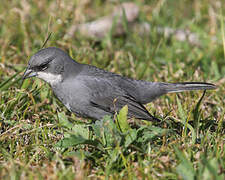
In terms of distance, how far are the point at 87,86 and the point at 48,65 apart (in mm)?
513

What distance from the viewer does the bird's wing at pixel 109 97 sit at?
174 inches

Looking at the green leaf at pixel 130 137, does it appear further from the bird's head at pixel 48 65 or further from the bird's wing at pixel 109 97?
the bird's head at pixel 48 65

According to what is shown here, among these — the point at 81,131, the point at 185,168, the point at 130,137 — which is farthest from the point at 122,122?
the point at 185,168

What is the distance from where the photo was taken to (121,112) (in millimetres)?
3611

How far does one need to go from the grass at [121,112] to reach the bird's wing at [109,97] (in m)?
0.28

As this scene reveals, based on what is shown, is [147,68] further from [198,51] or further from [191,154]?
[191,154]

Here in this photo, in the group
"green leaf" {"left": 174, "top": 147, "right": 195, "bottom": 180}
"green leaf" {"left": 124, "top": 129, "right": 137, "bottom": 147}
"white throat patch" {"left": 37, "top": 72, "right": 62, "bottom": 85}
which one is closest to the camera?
"green leaf" {"left": 174, "top": 147, "right": 195, "bottom": 180}

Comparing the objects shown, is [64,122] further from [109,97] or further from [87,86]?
[109,97]

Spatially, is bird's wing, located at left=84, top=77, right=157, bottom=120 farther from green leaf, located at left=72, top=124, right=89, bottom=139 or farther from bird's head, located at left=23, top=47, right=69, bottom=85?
green leaf, located at left=72, top=124, right=89, bottom=139

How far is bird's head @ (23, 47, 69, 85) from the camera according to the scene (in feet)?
13.9

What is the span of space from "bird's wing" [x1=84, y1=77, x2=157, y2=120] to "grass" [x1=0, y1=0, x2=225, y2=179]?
276 mm

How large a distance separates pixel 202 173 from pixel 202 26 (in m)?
4.92

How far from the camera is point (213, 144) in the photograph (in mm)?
3707

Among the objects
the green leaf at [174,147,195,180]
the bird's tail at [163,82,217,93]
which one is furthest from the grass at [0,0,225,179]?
the bird's tail at [163,82,217,93]
